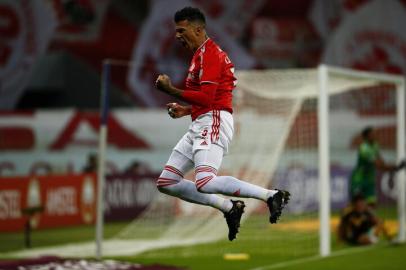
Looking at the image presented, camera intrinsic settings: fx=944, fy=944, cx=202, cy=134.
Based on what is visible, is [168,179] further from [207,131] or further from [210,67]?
[210,67]

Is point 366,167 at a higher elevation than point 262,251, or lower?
higher

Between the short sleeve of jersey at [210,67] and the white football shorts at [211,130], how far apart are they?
341mm

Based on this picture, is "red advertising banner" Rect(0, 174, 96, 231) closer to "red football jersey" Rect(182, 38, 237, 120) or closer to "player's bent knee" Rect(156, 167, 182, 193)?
"player's bent knee" Rect(156, 167, 182, 193)

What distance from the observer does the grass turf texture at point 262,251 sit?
40.6 feet

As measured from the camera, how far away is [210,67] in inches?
310

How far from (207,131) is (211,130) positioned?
35 mm

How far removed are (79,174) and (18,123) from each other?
241 cm

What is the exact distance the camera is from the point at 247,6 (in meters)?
26.6

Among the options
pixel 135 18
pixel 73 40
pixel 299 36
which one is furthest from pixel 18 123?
pixel 299 36

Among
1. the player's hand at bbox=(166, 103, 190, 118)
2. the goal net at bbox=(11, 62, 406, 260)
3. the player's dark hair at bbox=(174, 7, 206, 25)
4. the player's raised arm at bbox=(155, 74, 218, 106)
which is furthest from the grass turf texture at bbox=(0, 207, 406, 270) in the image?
the player's dark hair at bbox=(174, 7, 206, 25)

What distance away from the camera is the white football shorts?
Answer: 8.04m

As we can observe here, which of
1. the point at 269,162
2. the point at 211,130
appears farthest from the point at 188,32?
the point at 269,162

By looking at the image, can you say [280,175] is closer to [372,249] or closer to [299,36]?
[372,249]

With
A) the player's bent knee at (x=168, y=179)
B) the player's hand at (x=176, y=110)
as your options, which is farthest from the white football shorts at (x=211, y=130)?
the player's bent knee at (x=168, y=179)
